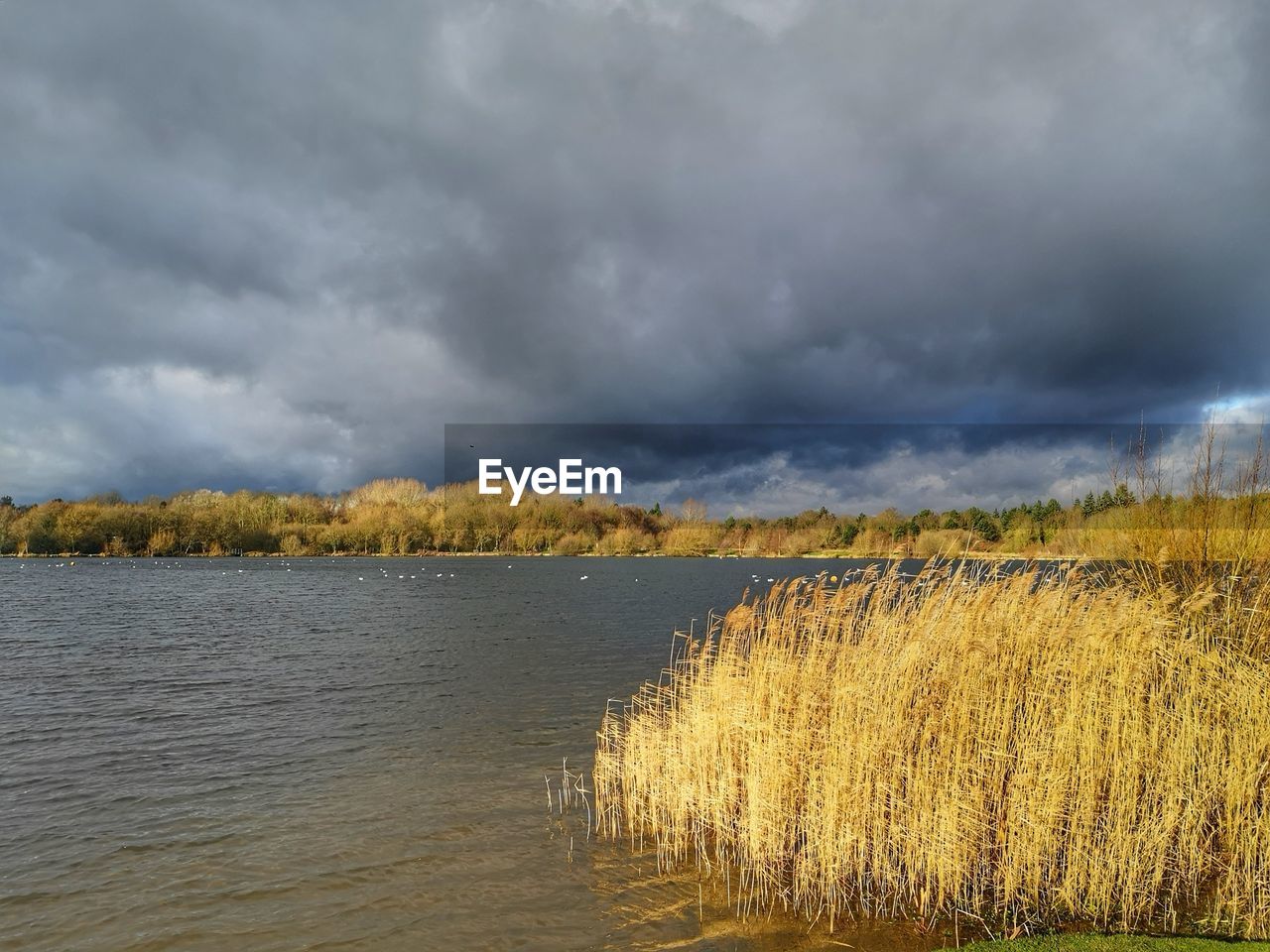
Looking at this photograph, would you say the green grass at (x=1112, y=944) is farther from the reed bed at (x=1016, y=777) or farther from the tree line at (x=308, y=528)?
the tree line at (x=308, y=528)

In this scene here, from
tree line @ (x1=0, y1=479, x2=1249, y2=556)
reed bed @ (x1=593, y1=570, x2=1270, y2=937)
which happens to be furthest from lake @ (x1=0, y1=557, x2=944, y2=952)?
Result: tree line @ (x1=0, y1=479, x2=1249, y2=556)

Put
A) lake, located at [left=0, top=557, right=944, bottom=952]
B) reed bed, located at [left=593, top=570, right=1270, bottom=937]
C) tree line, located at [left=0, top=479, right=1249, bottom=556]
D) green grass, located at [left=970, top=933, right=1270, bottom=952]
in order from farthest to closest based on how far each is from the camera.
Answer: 1. tree line, located at [left=0, top=479, right=1249, bottom=556]
2. lake, located at [left=0, top=557, right=944, bottom=952]
3. reed bed, located at [left=593, top=570, right=1270, bottom=937]
4. green grass, located at [left=970, top=933, right=1270, bottom=952]

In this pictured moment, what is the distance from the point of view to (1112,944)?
23.5 ft

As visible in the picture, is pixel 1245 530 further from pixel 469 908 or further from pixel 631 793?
pixel 469 908

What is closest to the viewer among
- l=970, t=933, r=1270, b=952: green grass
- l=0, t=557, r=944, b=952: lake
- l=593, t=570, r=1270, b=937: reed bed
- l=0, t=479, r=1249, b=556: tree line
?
l=970, t=933, r=1270, b=952: green grass

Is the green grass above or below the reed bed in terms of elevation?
below

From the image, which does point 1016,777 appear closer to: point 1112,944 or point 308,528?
point 1112,944

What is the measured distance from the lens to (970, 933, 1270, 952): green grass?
7035 millimetres

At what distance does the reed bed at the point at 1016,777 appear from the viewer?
811 centimetres

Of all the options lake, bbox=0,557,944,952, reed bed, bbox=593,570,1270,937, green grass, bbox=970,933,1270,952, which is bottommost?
lake, bbox=0,557,944,952

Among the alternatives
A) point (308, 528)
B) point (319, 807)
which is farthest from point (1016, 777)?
point (308, 528)

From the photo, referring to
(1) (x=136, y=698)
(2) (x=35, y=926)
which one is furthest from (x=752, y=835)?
(1) (x=136, y=698)

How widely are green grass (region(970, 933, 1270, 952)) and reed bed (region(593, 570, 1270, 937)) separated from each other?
0.49 m

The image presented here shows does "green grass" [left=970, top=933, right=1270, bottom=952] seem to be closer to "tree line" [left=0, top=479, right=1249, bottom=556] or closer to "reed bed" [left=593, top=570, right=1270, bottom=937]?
"reed bed" [left=593, top=570, right=1270, bottom=937]
